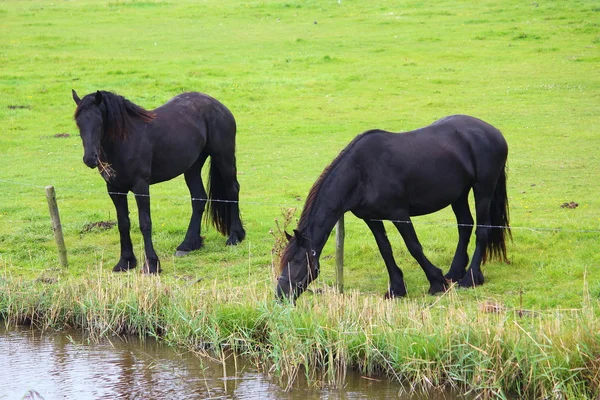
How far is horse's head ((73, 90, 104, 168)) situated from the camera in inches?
373

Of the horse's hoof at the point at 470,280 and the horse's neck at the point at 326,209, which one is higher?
the horse's neck at the point at 326,209

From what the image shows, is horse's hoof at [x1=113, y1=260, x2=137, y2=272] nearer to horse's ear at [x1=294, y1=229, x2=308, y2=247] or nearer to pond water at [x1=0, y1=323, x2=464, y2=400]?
pond water at [x1=0, y1=323, x2=464, y2=400]

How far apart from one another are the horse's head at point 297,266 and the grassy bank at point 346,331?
0.23 metres

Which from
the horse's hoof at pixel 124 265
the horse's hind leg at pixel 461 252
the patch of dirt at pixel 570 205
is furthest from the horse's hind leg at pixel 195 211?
the patch of dirt at pixel 570 205

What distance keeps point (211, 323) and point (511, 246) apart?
176 inches

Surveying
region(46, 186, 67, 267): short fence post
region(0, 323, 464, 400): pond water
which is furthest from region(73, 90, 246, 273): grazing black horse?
region(0, 323, 464, 400): pond water

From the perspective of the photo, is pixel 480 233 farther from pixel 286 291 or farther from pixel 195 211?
pixel 195 211

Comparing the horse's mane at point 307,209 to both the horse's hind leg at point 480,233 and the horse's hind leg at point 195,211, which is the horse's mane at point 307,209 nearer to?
the horse's hind leg at point 480,233

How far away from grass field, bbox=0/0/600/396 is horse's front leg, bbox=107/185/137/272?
0.39 meters

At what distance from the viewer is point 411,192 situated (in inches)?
357

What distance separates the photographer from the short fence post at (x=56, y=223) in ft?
33.8

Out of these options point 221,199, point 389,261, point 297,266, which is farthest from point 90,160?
point 389,261

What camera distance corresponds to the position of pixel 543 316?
7.40 m

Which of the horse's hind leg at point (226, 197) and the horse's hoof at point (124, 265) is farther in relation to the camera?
the horse's hind leg at point (226, 197)
